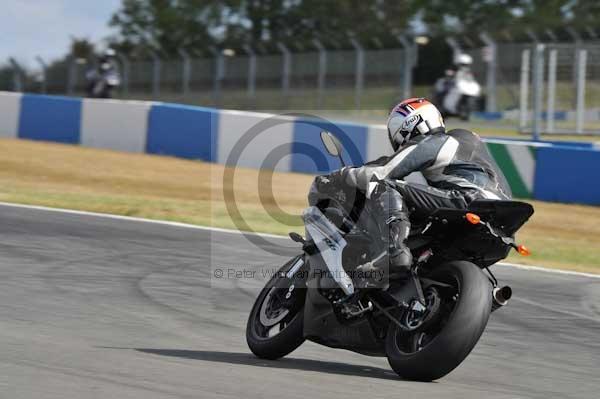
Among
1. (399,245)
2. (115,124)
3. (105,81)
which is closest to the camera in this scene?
(399,245)

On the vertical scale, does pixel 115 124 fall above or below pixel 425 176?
below

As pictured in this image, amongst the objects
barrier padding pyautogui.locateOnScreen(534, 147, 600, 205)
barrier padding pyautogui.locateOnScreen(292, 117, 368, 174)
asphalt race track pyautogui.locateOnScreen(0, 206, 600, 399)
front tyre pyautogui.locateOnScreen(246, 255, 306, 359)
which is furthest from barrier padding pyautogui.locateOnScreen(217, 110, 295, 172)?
front tyre pyautogui.locateOnScreen(246, 255, 306, 359)

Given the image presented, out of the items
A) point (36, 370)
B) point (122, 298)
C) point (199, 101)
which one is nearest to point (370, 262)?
point (36, 370)

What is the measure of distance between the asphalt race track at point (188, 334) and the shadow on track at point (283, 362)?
11mm

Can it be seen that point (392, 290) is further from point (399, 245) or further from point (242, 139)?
point (242, 139)

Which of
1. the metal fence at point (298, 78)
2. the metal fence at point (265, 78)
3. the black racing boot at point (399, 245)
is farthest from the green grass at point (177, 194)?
the metal fence at point (265, 78)

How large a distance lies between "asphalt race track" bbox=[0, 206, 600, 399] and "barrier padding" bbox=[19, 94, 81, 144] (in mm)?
9571

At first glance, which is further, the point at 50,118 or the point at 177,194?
the point at 50,118

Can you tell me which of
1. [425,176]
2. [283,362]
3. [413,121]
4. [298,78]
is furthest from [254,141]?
[298,78]

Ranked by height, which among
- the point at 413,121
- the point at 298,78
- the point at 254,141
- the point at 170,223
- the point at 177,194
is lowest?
the point at 177,194

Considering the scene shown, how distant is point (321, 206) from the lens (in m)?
6.20

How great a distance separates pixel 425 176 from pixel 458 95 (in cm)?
2115

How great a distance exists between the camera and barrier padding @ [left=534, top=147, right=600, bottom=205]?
1541 cm

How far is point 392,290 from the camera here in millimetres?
5738
